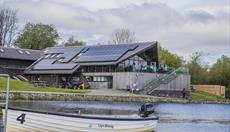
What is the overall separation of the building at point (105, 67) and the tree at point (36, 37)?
28183 millimetres

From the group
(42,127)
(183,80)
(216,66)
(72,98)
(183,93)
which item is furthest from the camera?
(216,66)

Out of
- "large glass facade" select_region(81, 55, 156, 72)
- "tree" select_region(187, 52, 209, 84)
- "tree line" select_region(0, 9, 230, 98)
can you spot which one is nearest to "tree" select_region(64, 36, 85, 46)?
"tree line" select_region(0, 9, 230, 98)

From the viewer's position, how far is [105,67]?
70.1 metres

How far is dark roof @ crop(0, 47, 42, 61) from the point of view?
7544 centimetres

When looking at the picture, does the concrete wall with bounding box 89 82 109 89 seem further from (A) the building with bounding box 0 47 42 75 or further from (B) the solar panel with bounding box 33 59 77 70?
(A) the building with bounding box 0 47 42 75

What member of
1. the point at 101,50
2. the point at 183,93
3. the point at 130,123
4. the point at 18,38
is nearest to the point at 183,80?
the point at 183,93

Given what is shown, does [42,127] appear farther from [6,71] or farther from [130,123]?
[6,71]

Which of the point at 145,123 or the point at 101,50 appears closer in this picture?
the point at 145,123

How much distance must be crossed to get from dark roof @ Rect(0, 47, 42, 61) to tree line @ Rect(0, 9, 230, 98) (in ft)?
69.0

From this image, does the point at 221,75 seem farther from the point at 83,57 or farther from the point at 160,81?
the point at 83,57


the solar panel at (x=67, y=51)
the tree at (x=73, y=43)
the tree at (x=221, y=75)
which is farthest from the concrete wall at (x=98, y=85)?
the tree at (x=73, y=43)

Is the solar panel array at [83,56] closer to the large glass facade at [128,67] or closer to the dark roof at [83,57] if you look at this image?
the dark roof at [83,57]

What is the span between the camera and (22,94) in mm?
44562

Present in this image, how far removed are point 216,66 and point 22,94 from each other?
218ft
